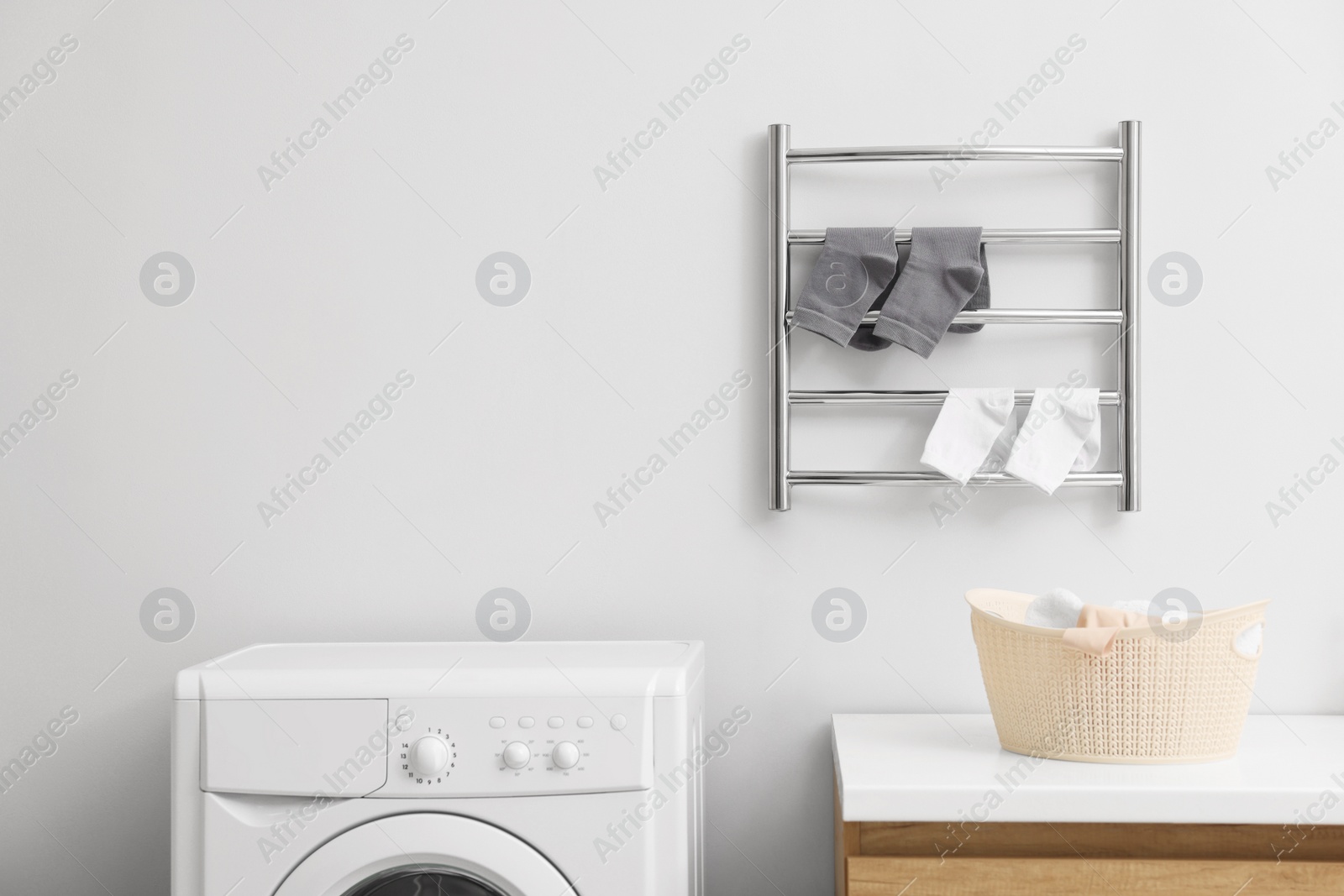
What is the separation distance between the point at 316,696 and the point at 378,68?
1066 millimetres

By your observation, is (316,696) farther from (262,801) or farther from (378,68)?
(378,68)

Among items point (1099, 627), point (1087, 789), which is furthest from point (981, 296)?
point (1087, 789)

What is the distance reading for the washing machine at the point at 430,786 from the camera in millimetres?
1141

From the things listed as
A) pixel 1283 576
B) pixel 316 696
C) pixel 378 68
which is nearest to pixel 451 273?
pixel 378 68

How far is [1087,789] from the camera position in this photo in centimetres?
108

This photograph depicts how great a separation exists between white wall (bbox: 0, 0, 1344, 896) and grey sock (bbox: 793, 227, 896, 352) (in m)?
0.10

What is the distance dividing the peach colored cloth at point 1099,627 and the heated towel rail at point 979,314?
0.32 metres

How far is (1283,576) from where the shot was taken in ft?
4.98

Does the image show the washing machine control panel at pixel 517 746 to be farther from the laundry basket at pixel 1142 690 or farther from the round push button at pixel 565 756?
the laundry basket at pixel 1142 690

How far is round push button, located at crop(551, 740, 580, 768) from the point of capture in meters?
1.14

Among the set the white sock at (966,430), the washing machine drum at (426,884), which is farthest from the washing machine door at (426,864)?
the white sock at (966,430)

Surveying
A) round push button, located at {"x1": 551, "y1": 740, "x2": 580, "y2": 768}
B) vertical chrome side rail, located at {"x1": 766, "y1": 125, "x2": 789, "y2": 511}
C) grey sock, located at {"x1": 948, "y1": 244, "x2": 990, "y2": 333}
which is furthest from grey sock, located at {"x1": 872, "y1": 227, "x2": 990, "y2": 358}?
round push button, located at {"x1": 551, "y1": 740, "x2": 580, "y2": 768}

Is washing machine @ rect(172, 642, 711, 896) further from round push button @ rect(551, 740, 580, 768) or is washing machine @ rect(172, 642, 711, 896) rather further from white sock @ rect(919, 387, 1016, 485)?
white sock @ rect(919, 387, 1016, 485)

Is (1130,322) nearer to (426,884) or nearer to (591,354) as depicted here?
(591,354)
